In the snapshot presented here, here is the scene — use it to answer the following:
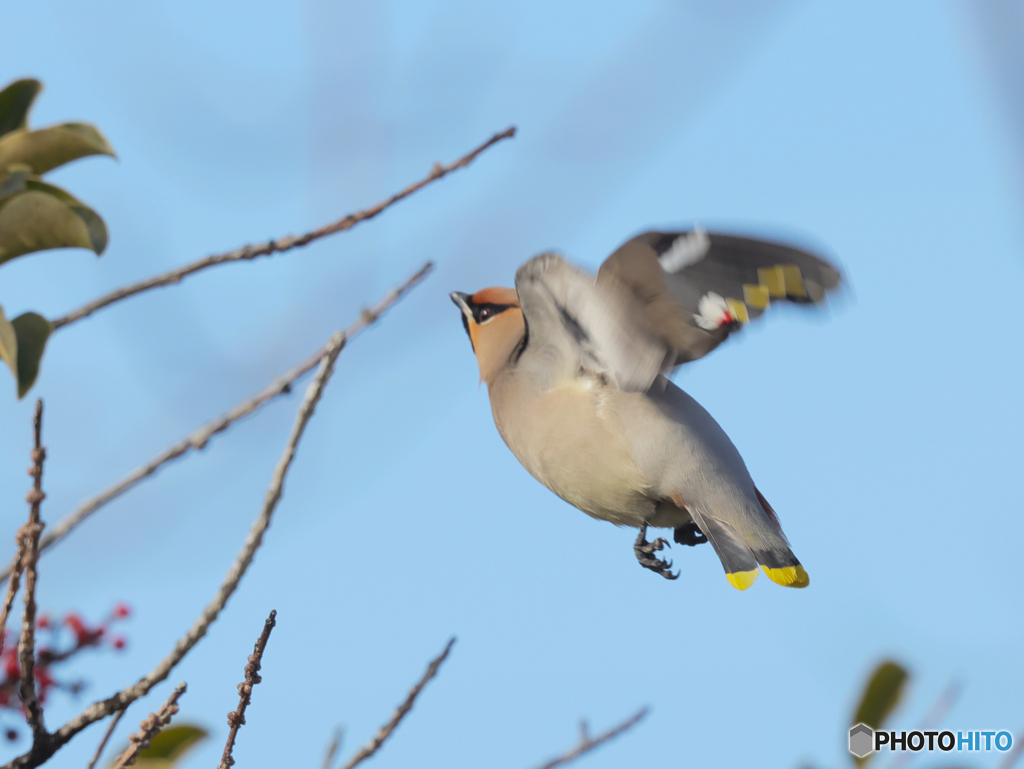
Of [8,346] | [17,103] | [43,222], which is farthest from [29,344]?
[17,103]

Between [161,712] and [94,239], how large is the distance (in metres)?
0.91

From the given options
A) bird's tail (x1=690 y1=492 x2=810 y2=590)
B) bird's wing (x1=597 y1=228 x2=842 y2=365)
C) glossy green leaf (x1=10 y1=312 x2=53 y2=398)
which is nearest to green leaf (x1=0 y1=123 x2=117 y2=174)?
glossy green leaf (x1=10 y1=312 x2=53 y2=398)

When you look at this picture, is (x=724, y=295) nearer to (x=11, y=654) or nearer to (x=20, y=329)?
(x=20, y=329)

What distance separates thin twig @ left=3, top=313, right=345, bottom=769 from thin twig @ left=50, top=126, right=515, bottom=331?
1.81 feet

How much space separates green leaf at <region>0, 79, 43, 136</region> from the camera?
2078 millimetres

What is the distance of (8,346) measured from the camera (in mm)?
1762

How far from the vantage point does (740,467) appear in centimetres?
354

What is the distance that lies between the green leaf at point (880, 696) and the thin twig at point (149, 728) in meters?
2.43

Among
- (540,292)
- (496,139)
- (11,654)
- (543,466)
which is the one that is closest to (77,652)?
(11,654)

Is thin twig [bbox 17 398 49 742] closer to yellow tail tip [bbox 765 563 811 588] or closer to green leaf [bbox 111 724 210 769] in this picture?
green leaf [bbox 111 724 210 769]

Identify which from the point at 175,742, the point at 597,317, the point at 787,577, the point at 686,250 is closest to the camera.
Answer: the point at 175,742

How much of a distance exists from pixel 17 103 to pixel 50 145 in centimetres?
16

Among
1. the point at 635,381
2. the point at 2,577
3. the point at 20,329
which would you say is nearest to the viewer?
the point at 2,577

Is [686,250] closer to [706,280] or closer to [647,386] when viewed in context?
[706,280]
